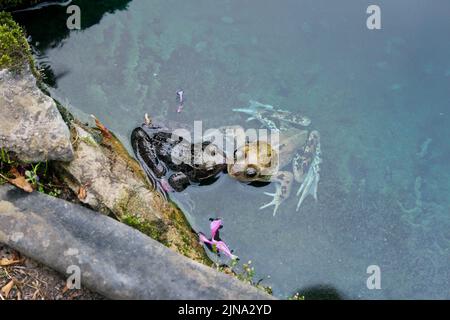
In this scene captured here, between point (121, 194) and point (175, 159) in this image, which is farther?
point (175, 159)

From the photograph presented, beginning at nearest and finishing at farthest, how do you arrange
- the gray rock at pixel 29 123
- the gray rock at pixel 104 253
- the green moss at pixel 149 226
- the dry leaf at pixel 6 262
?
the gray rock at pixel 104 253 < the dry leaf at pixel 6 262 < the gray rock at pixel 29 123 < the green moss at pixel 149 226

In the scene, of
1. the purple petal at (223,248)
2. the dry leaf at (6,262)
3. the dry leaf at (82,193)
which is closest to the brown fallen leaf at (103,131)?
the dry leaf at (82,193)

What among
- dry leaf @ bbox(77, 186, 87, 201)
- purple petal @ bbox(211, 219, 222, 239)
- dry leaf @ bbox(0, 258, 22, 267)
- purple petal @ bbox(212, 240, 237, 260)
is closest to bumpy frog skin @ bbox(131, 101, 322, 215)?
purple petal @ bbox(211, 219, 222, 239)

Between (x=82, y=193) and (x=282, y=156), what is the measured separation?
267 cm

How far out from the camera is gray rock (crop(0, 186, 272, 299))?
459 cm

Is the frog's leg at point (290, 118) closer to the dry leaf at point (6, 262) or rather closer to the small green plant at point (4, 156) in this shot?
the small green plant at point (4, 156)

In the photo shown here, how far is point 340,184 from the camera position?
21.9ft

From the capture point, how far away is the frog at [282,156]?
6352mm

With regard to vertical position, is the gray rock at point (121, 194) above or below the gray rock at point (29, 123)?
below

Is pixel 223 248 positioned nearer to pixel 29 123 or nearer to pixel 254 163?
pixel 254 163

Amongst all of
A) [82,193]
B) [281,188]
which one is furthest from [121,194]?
[281,188]

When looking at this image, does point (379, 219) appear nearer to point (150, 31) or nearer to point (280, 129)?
point (280, 129)

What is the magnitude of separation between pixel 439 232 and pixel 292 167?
2.03 metres

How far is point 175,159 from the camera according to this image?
6234 millimetres
